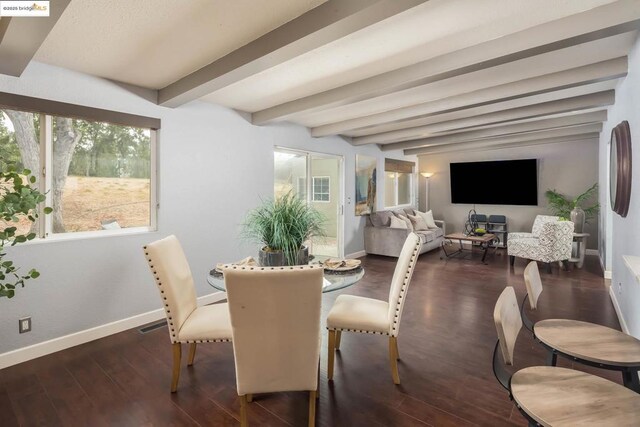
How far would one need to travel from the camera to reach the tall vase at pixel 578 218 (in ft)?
20.5

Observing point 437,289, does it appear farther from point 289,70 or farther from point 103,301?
point 103,301

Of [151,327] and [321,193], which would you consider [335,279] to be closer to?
[151,327]

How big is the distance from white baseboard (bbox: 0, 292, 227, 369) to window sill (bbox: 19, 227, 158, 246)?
2.71ft

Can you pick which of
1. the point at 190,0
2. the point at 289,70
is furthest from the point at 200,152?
the point at 190,0

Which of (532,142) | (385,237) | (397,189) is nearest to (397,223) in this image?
(385,237)

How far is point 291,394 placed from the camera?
2127 millimetres

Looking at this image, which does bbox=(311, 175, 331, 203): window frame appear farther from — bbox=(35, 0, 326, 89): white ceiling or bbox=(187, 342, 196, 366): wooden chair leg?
bbox=(187, 342, 196, 366): wooden chair leg

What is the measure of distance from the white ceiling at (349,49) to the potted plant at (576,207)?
3.19 metres

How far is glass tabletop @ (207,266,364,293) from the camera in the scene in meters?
2.13

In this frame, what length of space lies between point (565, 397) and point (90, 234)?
3503 mm

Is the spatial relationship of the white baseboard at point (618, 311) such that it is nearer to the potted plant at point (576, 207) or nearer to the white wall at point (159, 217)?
the potted plant at point (576, 207)

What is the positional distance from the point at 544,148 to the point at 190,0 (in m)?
7.88

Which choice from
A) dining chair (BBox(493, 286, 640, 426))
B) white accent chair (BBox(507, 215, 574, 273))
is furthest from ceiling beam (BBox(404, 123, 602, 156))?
dining chair (BBox(493, 286, 640, 426))

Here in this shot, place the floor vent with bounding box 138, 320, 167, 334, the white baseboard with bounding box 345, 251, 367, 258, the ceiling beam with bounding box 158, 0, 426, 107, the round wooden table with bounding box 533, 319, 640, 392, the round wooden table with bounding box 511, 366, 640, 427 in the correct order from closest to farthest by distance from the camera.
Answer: the round wooden table with bounding box 511, 366, 640, 427 < the round wooden table with bounding box 533, 319, 640, 392 < the ceiling beam with bounding box 158, 0, 426, 107 < the floor vent with bounding box 138, 320, 167, 334 < the white baseboard with bounding box 345, 251, 367, 258
